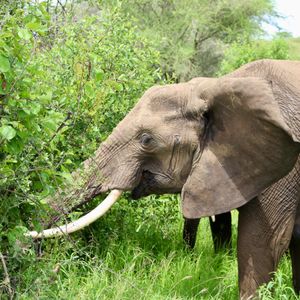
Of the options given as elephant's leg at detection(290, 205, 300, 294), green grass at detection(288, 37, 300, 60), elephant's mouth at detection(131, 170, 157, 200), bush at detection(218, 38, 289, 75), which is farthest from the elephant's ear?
green grass at detection(288, 37, 300, 60)

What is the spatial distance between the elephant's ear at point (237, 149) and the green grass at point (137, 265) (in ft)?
1.59

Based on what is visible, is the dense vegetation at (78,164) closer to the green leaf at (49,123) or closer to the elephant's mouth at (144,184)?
the green leaf at (49,123)

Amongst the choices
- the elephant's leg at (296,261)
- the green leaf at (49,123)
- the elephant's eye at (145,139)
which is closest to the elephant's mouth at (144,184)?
the elephant's eye at (145,139)

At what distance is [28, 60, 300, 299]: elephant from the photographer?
161 inches

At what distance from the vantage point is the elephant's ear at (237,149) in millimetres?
4023

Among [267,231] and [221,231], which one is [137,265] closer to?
[221,231]

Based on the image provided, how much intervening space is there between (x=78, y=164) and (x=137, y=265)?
834mm

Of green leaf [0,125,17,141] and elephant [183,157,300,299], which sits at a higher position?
green leaf [0,125,17,141]

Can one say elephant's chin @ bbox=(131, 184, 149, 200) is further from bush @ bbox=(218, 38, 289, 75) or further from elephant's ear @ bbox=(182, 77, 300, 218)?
bush @ bbox=(218, 38, 289, 75)

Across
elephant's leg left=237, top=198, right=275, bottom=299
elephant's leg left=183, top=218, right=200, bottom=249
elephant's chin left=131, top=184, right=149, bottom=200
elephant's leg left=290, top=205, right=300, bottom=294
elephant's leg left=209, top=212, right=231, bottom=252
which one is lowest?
elephant's leg left=209, top=212, right=231, bottom=252

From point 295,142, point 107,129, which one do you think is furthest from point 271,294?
point 107,129

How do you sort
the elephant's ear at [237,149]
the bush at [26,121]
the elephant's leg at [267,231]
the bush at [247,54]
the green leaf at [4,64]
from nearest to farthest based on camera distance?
the green leaf at [4,64], the bush at [26,121], the elephant's ear at [237,149], the elephant's leg at [267,231], the bush at [247,54]

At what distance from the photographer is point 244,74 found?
4.38 m

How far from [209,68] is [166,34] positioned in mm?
A: 2201
